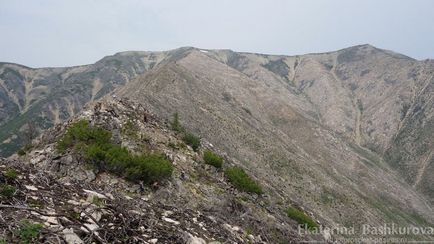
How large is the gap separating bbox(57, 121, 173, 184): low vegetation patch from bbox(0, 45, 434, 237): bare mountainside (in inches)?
850

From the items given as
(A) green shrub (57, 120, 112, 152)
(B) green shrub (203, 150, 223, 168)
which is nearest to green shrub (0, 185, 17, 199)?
(A) green shrub (57, 120, 112, 152)

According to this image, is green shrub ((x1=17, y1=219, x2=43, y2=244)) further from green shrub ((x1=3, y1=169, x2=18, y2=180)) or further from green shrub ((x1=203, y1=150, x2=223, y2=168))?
green shrub ((x1=203, y1=150, x2=223, y2=168))

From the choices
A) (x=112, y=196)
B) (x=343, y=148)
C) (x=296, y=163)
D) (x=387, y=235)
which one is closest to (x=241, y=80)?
(x=343, y=148)

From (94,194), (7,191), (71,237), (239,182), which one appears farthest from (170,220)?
(239,182)

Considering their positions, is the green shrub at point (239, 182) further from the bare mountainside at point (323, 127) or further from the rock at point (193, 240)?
the bare mountainside at point (323, 127)

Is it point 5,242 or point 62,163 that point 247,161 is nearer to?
point 62,163

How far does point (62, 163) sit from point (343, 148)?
79048 mm

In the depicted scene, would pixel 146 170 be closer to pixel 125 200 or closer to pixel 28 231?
pixel 125 200

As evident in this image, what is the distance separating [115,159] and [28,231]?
10930 millimetres

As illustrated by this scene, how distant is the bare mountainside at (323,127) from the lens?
56312 millimetres

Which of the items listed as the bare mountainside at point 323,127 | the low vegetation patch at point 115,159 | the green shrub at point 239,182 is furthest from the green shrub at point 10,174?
the bare mountainside at point 323,127

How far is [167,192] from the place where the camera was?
18188mm

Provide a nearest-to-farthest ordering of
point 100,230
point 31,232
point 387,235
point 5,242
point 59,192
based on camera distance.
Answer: point 5,242
point 31,232
point 100,230
point 59,192
point 387,235

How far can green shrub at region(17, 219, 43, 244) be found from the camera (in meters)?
7.47
